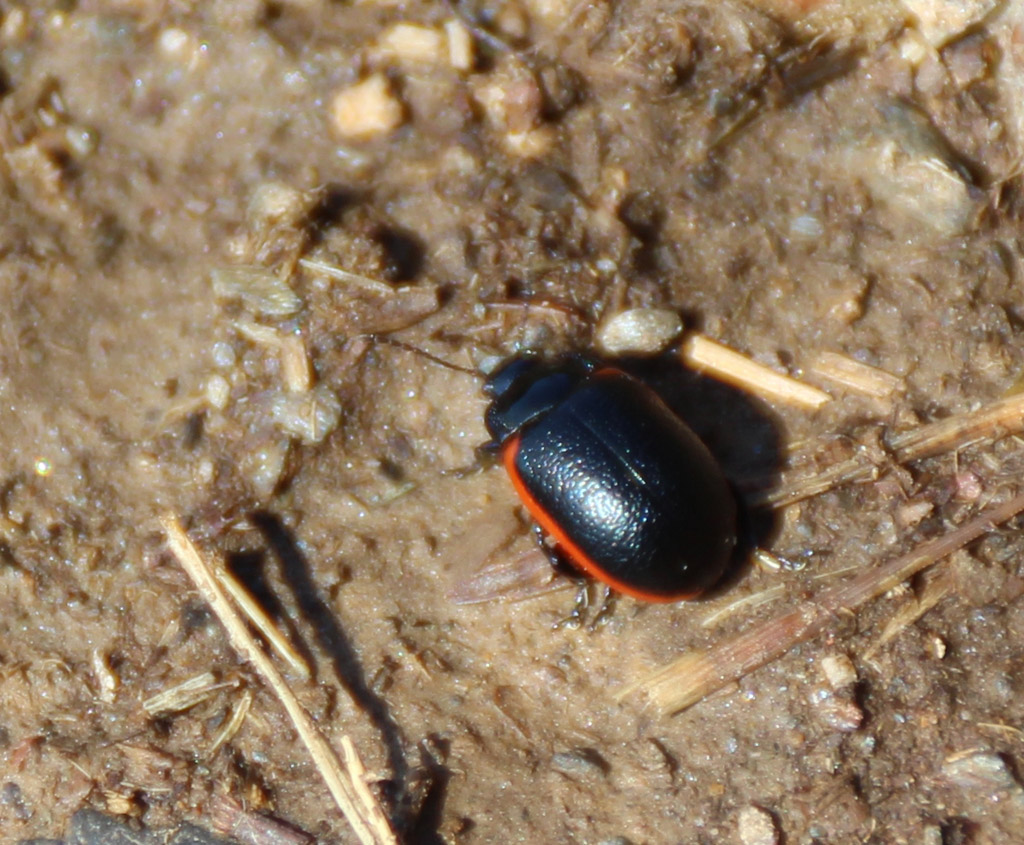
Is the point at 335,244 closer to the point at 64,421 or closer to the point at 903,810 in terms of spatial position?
the point at 64,421

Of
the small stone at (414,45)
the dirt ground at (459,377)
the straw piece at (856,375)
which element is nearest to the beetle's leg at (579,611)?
the dirt ground at (459,377)

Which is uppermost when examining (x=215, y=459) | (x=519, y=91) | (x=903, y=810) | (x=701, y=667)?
(x=519, y=91)

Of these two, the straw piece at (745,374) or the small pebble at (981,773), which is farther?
the straw piece at (745,374)

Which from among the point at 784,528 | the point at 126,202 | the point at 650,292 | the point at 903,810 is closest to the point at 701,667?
the point at 784,528

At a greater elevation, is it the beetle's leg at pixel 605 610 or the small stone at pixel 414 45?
the small stone at pixel 414 45

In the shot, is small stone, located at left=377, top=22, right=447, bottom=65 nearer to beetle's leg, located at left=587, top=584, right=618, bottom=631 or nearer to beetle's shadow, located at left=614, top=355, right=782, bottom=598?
beetle's shadow, located at left=614, top=355, right=782, bottom=598

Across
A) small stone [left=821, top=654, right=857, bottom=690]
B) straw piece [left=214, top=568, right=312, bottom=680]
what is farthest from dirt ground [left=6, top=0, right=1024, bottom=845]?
straw piece [left=214, top=568, right=312, bottom=680]

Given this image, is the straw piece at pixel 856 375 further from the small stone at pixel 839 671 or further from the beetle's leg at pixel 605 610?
the beetle's leg at pixel 605 610
